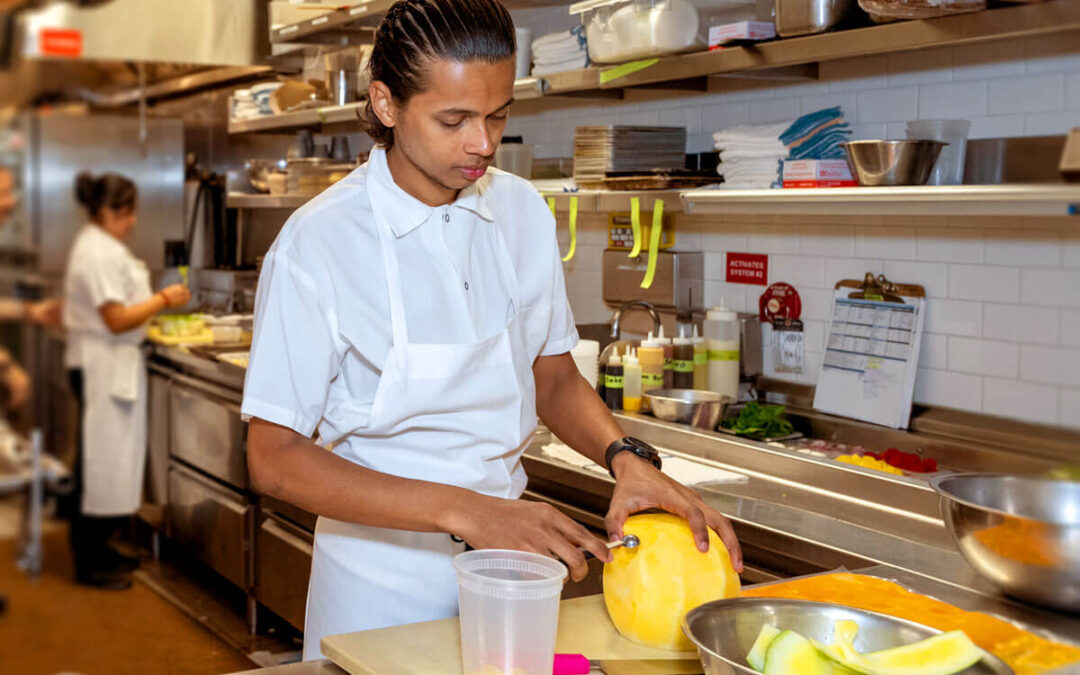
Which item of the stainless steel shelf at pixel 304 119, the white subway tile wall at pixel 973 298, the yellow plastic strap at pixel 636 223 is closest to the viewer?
the white subway tile wall at pixel 973 298

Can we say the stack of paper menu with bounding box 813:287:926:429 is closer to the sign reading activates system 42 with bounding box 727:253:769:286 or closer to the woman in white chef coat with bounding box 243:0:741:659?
the sign reading activates system 42 with bounding box 727:253:769:286

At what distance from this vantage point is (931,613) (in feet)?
5.48

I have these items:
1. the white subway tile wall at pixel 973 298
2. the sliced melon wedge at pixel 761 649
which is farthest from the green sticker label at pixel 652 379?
the sliced melon wedge at pixel 761 649

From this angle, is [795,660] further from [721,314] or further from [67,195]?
[67,195]

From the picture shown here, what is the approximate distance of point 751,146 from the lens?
3328 millimetres

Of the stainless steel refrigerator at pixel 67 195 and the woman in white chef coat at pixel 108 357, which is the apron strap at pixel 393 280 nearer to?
the stainless steel refrigerator at pixel 67 195

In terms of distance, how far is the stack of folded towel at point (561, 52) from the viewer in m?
3.78

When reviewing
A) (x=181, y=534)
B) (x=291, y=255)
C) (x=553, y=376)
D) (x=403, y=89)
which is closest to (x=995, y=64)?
(x=553, y=376)

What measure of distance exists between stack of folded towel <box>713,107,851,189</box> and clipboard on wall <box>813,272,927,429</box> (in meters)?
0.39

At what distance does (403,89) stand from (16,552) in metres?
1.54

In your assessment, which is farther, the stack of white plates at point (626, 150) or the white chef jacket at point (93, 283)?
the white chef jacket at point (93, 283)

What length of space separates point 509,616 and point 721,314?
2338 millimetres

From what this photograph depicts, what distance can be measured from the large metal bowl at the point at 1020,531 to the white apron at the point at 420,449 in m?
0.74

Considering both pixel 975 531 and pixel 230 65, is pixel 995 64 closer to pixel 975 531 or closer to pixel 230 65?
pixel 975 531
